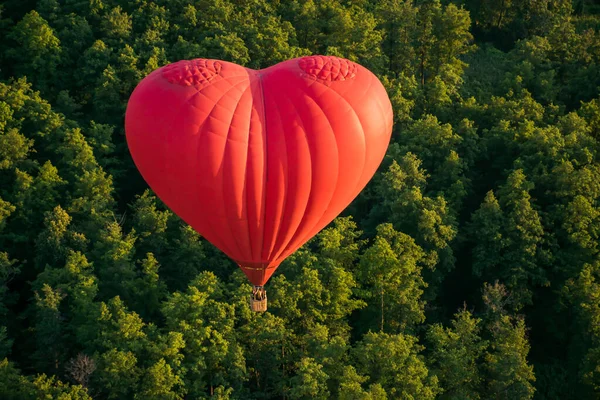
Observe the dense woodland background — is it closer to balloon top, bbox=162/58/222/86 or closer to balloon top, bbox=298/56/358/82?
balloon top, bbox=298/56/358/82

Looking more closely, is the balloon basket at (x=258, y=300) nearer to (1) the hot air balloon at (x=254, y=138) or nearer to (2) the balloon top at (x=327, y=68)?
(1) the hot air balloon at (x=254, y=138)

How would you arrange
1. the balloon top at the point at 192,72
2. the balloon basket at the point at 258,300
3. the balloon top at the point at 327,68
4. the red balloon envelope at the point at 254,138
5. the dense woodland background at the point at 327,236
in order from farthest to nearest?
the dense woodland background at the point at 327,236 → the balloon basket at the point at 258,300 → the balloon top at the point at 327,68 → the balloon top at the point at 192,72 → the red balloon envelope at the point at 254,138

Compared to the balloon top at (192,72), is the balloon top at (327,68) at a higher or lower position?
higher

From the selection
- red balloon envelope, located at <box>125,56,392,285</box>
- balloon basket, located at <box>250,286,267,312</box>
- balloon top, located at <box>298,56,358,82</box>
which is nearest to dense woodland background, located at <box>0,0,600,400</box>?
balloon basket, located at <box>250,286,267,312</box>

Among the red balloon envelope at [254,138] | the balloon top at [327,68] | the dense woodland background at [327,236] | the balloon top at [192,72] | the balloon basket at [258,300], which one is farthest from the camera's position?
the dense woodland background at [327,236]

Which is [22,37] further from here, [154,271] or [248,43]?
[154,271]

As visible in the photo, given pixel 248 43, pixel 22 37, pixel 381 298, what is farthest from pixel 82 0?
pixel 381 298

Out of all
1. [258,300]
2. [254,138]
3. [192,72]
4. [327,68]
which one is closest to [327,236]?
[258,300]

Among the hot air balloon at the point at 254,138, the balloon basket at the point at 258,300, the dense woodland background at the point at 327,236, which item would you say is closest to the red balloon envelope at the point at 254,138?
the hot air balloon at the point at 254,138
